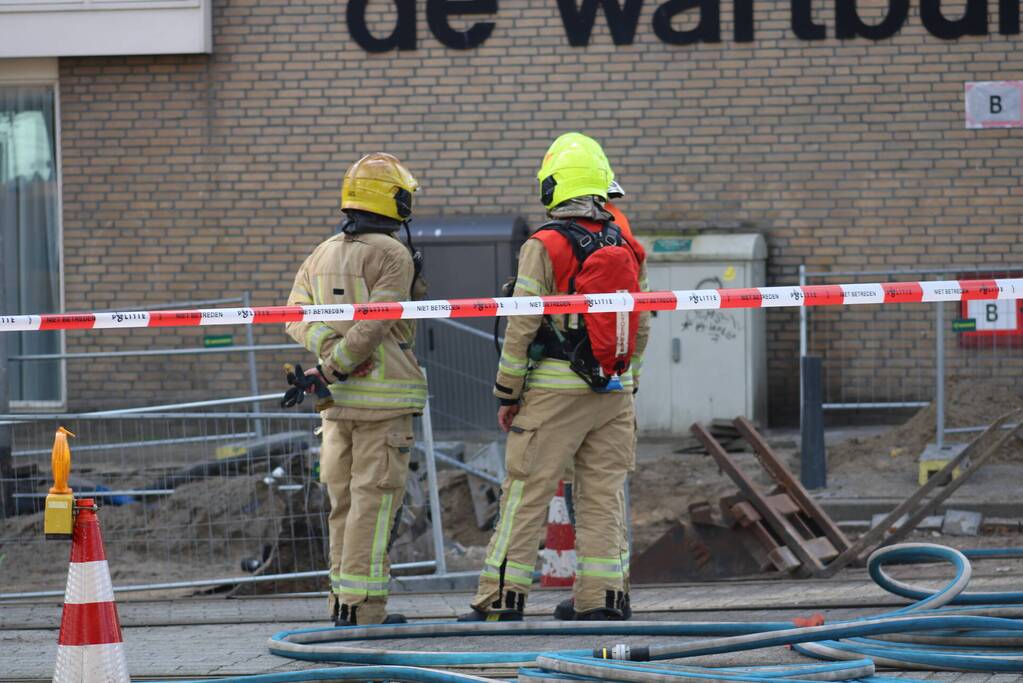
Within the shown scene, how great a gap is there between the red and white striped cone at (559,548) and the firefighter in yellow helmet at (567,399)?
149cm

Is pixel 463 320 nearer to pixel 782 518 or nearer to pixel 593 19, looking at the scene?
pixel 593 19

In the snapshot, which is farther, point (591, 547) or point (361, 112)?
→ point (361, 112)

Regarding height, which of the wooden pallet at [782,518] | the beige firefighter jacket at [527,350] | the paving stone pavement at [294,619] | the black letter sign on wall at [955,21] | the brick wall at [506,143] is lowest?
the paving stone pavement at [294,619]

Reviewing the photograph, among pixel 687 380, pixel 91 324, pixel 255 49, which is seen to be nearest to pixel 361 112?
pixel 255 49

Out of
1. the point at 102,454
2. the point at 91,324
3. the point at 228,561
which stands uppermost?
the point at 91,324

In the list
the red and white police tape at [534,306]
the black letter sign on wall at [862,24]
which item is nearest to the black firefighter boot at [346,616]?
the red and white police tape at [534,306]

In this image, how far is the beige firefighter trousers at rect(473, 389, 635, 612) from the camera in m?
5.79

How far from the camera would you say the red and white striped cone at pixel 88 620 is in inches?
173

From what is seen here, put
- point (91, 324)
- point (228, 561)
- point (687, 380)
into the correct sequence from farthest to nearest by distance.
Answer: point (687, 380)
point (228, 561)
point (91, 324)

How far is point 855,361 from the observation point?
1273 cm

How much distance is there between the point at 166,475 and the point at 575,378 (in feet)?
9.60

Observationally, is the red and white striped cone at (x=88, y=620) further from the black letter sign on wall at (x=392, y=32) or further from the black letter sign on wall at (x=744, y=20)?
the black letter sign on wall at (x=744, y=20)

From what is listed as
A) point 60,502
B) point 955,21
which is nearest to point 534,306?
point 60,502

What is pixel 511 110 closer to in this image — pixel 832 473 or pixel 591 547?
pixel 832 473
